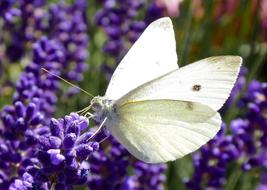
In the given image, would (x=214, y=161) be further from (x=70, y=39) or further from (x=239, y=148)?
(x=70, y=39)

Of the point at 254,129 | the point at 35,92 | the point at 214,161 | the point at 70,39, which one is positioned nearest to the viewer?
the point at 35,92

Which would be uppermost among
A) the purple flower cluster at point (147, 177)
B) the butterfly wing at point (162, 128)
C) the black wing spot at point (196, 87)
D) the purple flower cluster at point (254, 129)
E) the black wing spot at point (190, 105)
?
the black wing spot at point (196, 87)

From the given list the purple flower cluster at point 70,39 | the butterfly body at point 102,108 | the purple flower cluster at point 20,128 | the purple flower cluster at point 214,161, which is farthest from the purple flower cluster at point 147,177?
the purple flower cluster at point 70,39

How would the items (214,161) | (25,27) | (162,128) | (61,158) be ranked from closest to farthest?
1. (61,158)
2. (162,128)
3. (214,161)
4. (25,27)

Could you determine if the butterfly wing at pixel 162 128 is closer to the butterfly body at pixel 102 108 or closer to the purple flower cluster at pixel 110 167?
the butterfly body at pixel 102 108

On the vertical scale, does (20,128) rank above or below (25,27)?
below

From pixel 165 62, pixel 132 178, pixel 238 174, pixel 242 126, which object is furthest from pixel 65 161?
pixel 238 174

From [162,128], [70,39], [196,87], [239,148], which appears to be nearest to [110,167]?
[162,128]

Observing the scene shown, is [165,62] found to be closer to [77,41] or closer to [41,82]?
[41,82]
